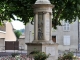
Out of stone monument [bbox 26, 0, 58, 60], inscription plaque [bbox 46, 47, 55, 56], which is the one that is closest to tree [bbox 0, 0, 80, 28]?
stone monument [bbox 26, 0, 58, 60]

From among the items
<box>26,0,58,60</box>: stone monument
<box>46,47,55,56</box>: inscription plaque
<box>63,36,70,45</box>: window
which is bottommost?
<box>63,36,70,45</box>: window

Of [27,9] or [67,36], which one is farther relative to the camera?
[67,36]

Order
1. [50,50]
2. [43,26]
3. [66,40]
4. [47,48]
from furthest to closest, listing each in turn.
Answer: [66,40]
[43,26]
[50,50]
[47,48]

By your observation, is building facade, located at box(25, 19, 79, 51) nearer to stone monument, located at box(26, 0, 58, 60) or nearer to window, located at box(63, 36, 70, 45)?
window, located at box(63, 36, 70, 45)

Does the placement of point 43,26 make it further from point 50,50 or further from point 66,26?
point 66,26

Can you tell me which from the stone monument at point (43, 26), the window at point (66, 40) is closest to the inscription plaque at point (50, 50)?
the stone monument at point (43, 26)

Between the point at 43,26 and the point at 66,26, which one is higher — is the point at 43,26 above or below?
above

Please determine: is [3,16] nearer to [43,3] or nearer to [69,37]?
[43,3]

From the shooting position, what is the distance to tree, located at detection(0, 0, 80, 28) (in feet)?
88.5

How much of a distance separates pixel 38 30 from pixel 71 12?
759 cm

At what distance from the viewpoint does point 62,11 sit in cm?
2934

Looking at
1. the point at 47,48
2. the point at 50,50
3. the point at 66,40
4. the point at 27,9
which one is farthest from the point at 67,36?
the point at 47,48

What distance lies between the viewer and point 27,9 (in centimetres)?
2662

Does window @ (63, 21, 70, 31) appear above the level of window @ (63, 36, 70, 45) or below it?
above
